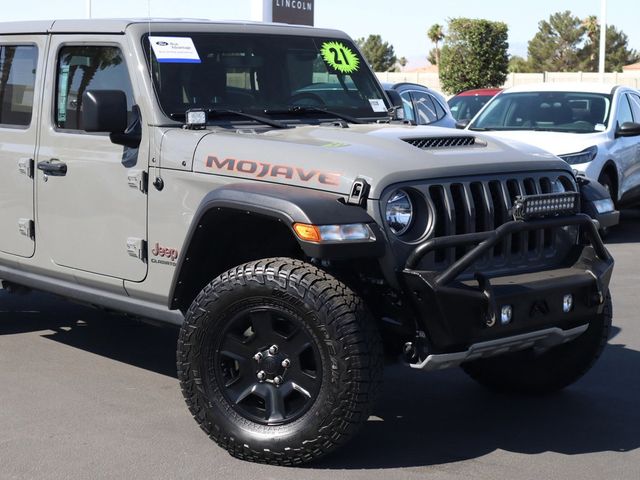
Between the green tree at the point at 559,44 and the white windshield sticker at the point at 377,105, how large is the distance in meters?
78.9

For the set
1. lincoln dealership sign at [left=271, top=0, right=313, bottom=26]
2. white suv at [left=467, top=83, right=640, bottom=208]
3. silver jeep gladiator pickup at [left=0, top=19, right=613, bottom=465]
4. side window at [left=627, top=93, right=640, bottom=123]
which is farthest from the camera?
lincoln dealership sign at [left=271, top=0, right=313, bottom=26]

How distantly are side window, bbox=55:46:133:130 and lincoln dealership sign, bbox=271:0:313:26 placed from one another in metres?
8.59

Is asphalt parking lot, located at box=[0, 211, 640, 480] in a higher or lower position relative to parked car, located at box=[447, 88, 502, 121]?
lower

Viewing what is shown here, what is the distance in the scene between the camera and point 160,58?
5375 millimetres

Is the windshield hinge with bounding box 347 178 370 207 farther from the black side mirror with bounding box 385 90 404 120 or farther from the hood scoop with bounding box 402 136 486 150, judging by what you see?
the black side mirror with bounding box 385 90 404 120

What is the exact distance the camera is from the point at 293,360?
14.7 feet

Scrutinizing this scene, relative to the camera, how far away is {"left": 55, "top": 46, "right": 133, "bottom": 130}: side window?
18.1 ft

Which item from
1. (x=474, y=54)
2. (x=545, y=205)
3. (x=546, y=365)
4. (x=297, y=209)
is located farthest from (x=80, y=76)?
(x=474, y=54)

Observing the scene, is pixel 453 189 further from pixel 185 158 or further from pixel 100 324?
pixel 100 324

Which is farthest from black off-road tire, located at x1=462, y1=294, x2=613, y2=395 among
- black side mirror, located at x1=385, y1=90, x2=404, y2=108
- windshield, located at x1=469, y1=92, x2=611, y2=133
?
windshield, located at x1=469, y1=92, x2=611, y2=133

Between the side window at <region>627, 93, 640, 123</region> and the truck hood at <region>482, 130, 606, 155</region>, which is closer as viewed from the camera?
the truck hood at <region>482, 130, 606, 155</region>

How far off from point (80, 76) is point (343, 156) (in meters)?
1.91

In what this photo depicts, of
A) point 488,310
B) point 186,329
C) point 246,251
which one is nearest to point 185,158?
point 246,251

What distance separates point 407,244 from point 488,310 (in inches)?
16.8
